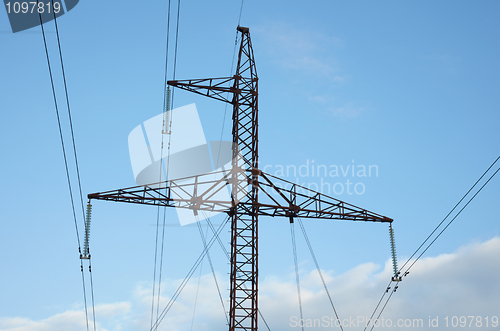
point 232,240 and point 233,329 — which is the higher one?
point 232,240

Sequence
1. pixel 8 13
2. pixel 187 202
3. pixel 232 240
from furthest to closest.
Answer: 1. pixel 232 240
2. pixel 187 202
3. pixel 8 13

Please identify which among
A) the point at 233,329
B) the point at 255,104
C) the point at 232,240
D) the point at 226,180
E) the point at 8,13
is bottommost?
the point at 233,329

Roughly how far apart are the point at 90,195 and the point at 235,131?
1135cm

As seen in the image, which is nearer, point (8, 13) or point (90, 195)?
point (8, 13)

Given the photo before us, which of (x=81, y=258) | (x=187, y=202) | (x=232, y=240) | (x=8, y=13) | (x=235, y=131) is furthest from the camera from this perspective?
(x=235, y=131)

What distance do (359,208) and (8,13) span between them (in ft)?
78.6

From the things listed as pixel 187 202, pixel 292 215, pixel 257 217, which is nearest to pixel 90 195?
pixel 187 202

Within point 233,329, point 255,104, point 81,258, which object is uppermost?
point 255,104

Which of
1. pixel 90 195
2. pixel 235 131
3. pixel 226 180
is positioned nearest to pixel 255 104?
pixel 235 131

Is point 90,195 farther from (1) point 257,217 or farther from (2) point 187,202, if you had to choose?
(1) point 257,217

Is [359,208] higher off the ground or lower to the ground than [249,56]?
lower

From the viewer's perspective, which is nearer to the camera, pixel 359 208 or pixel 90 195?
pixel 90 195

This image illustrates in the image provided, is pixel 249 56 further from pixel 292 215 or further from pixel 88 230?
pixel 88 230

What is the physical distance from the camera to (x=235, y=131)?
122ft
